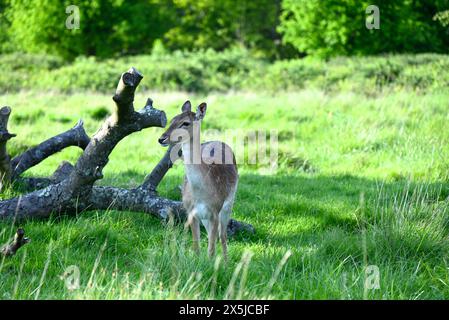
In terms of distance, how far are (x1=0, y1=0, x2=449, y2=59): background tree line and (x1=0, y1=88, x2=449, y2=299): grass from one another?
8169 mm

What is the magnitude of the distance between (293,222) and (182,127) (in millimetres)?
2143

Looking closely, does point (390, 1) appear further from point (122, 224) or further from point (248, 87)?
point (122, 224)

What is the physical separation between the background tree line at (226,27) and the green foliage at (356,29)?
4 centimetres

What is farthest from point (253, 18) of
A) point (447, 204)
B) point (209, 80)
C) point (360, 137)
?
point (447, 204)

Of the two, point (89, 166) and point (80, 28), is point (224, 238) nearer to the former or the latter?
point (89, 166)

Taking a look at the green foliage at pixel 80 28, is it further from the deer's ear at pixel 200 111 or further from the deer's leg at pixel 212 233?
the deer's leg at pixel 212 233

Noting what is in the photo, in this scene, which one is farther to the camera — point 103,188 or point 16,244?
point 103,188

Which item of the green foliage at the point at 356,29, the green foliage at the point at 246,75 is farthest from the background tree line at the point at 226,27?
the green foliage at the point at 246,75

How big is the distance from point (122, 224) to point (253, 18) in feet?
126

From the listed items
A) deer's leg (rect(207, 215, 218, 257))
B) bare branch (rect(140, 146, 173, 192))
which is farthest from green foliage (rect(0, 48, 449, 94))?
deer's leg (rect(207, 215, 218, 257))

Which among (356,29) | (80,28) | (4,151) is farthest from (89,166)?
(80,28)

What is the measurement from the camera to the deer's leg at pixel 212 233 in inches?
226

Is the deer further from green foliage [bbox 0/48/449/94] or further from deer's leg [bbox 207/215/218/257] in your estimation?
green foliage [bbox 0/48/449/94]

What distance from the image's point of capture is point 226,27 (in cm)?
4462
